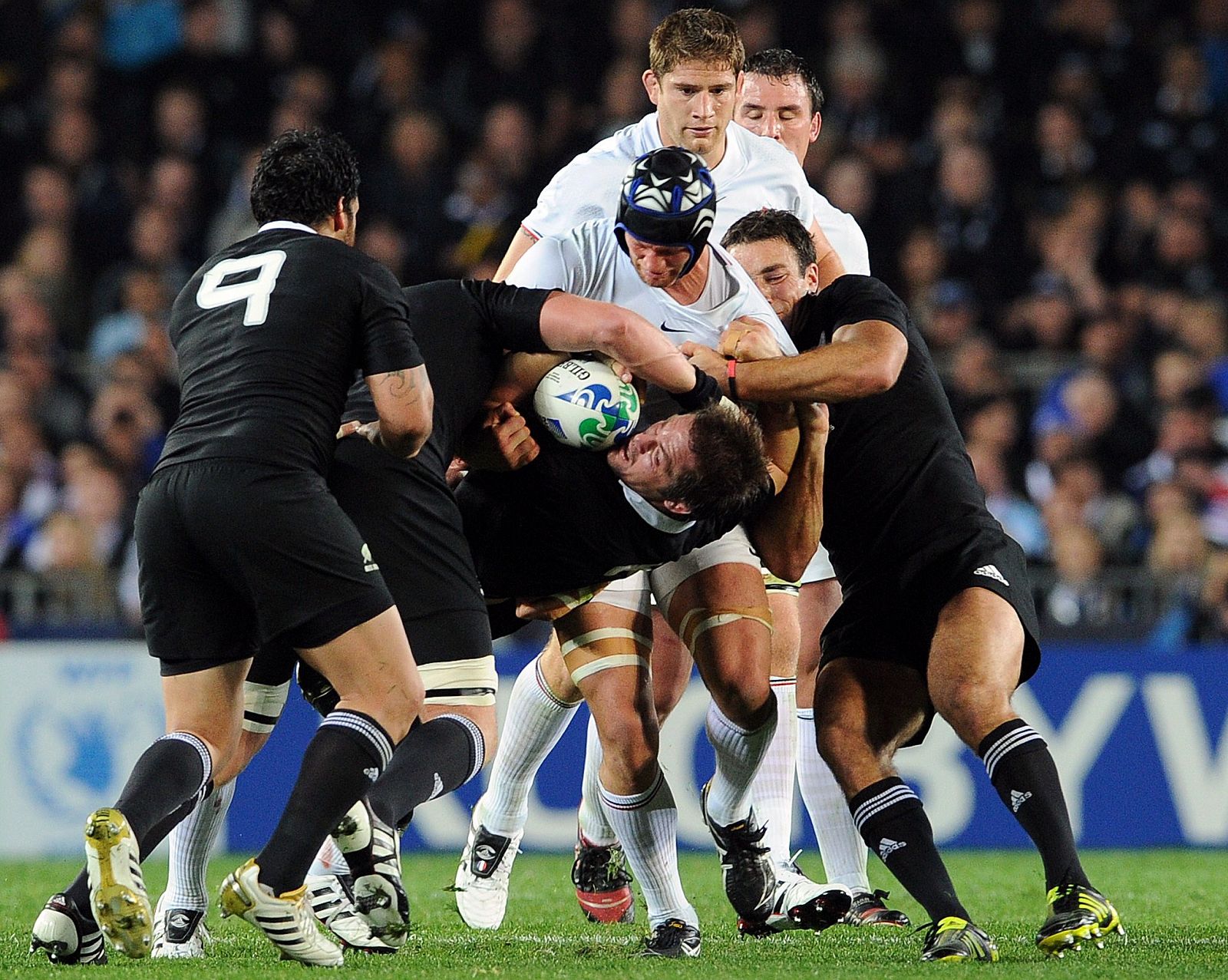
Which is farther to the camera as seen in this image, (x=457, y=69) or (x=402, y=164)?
(x=457, y=69)

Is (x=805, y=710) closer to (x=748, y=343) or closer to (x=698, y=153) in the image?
(x=748, y=343)

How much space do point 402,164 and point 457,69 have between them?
5.00 feet

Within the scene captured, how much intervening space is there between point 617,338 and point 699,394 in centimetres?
31

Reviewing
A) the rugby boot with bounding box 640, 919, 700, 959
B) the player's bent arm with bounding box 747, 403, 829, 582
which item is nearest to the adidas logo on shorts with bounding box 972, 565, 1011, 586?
the player's bent arm with bounding box 747, 403, 829, 582

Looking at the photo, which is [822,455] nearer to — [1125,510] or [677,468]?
[677,468]

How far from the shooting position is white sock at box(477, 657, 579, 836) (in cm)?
668

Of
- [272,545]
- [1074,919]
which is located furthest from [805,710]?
[272,545]

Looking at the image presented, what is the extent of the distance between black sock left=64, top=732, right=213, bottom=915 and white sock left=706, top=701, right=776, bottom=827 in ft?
5.47

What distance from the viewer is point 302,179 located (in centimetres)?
527

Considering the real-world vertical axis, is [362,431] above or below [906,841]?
above

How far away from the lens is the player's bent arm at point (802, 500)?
18.9 feet

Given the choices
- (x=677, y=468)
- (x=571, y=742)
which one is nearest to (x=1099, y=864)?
(x=571, y=742)

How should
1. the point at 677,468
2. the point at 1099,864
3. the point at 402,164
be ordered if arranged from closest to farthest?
the point at 677,468
the point at 1099,864
the point at 402,164

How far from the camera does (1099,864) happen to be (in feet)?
30.2
